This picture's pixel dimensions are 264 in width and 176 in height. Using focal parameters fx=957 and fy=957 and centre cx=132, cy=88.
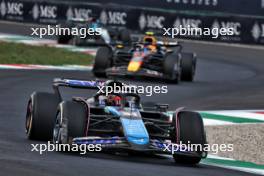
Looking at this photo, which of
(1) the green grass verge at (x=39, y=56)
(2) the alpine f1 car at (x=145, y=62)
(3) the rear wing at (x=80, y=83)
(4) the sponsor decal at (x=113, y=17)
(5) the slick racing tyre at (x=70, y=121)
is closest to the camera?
(5) the slick racing tyre at (x=70, y=121)

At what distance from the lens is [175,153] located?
33.9ft

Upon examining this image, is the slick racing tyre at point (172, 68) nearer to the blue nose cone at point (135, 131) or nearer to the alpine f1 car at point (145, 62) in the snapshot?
the alpine f1 car at point (145, 62)

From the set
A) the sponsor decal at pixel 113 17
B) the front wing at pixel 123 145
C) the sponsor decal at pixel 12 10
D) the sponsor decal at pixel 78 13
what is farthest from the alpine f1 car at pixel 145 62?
the sponsor decal at pixel 12 10

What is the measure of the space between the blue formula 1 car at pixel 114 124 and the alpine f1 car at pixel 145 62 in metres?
9.45

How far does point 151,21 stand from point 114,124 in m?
24.7

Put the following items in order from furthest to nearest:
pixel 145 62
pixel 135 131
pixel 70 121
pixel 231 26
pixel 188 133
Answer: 1. pixel 231 26
2. pixel 145 62
3. pixel 188 133
4. pixel 70 121
5. pixel 135 131

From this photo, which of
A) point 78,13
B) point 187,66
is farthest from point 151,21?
point 187,66

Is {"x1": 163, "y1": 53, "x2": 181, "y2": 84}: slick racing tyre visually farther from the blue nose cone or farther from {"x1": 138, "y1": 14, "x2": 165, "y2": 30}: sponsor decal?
{"x1": 138, "y1": 14, "x2": 165, "y2": 30}: sponsor decal

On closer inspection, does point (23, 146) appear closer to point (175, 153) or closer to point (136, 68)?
point (175, 153)

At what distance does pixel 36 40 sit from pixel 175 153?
23.1 m

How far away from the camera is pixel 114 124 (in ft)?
36.1

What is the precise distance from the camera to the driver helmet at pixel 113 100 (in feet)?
37.5

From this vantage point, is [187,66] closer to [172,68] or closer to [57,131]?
[172,68]

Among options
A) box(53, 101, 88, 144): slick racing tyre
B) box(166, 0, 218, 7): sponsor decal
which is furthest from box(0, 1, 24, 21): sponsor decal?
box(53, 101, 88, 144): slick racing tyre
